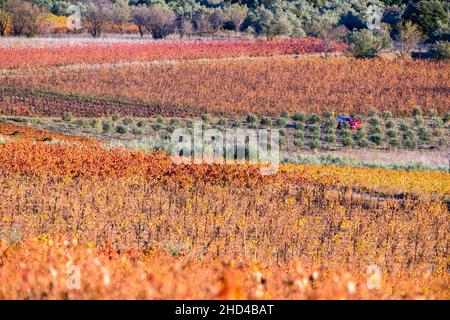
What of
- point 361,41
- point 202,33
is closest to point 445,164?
point 361,41

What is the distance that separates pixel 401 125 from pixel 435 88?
9.90 metres

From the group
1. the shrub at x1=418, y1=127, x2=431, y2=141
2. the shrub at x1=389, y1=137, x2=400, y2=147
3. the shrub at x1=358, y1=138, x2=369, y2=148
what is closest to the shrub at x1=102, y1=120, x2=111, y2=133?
the shrub at x1=358, y1=138, x2=369, y2=148

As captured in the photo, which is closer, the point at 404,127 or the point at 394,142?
the point at 394,142

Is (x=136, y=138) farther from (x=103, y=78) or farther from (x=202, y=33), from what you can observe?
(x=202, y=33)

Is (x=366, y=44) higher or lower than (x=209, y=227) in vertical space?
lower

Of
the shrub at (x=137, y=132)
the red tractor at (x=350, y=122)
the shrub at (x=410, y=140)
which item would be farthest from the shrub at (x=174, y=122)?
the shrub at (x=410, y=140)

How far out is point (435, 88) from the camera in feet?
138

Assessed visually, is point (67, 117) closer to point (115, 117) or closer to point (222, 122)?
point (115, 117)

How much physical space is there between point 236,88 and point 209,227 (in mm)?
28085

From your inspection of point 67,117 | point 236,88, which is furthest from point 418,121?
point 67,117

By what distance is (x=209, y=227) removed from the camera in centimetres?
1402

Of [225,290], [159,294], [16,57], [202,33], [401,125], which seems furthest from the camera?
[202,33]

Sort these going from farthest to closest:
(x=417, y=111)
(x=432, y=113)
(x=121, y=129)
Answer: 1. (x=417, y=111)
2. (x=432, y=113)
3. (x=121, y=129)

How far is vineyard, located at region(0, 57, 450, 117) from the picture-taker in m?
37.0
